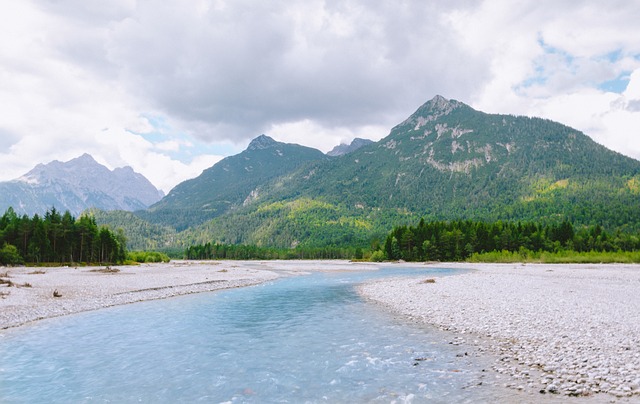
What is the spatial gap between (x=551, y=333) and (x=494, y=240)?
4560 inches

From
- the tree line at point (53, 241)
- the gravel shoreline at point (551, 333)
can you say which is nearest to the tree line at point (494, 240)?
the gravel shoreline at point (551, 333)

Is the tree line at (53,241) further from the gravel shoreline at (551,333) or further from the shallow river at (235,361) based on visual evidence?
the gravel shoreline at (551,333)

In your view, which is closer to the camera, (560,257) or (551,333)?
(551,333)

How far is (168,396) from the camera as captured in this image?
13406 millimetres

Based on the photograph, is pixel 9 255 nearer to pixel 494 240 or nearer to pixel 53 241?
pixel 53 241

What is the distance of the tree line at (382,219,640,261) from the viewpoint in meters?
115

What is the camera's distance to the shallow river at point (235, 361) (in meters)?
13.5

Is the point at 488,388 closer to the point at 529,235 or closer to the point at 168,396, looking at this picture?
the point at 168,396

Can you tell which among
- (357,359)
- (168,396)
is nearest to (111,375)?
(168,396)

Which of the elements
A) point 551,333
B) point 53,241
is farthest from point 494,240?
point 53,241

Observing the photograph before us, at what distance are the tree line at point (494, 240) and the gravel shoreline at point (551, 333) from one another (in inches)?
3716

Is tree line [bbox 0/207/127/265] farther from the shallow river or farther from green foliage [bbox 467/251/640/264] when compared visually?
green foliage [bbox 467/251/640/264]

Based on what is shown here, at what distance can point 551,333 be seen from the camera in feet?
62.0

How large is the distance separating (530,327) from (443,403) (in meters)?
11.4
